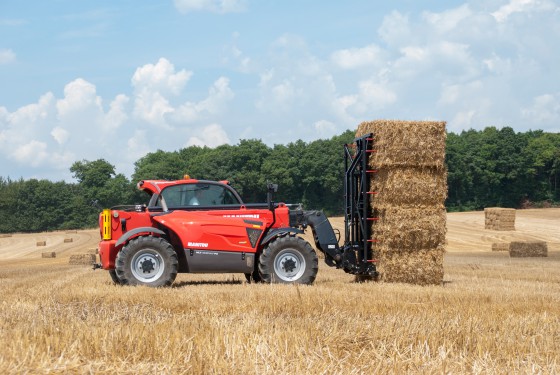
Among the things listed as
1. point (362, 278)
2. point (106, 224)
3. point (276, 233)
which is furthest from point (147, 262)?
point (362, 278)

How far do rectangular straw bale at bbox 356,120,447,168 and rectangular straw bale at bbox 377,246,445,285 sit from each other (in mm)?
1691

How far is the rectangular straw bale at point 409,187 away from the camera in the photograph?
1470cm

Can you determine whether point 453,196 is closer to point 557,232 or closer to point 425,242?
point 557,232

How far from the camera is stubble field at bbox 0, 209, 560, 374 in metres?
5.50

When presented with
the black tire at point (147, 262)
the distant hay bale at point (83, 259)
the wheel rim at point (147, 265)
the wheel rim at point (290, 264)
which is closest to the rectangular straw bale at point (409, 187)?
the wheel rim at point (290, 264)

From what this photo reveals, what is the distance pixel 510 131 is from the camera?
312 ft

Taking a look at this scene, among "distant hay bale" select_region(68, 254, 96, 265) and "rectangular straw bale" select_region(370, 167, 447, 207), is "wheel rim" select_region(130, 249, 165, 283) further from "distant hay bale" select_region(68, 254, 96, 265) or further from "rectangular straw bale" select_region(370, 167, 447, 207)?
"distant hay bale" select_region(68, 254, 96, 265)

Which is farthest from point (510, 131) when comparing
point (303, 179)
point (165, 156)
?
point (165, 156)

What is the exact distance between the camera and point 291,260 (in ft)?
45.1

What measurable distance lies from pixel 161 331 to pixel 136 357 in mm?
927

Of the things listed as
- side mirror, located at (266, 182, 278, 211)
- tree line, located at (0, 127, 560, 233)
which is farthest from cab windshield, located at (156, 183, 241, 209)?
tree line, located at (0, 127, 560, 233)

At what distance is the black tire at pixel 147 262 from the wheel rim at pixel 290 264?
1.79 m

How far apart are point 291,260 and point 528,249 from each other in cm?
1908

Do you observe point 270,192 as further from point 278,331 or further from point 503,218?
point 503,218
